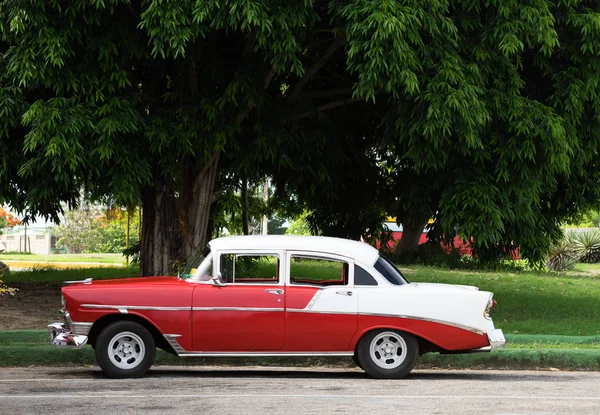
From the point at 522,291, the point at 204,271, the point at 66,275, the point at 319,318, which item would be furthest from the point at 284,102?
the point at 66,275

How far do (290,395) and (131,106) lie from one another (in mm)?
7833

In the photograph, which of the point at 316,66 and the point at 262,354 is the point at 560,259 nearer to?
the point at 316,66

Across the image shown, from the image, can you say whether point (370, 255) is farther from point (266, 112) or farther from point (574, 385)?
point (266, 112)

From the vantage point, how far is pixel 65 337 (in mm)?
11211

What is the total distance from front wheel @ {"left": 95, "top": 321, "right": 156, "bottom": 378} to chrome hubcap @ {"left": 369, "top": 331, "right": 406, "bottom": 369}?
7.97 feet

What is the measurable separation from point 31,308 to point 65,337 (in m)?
9.00

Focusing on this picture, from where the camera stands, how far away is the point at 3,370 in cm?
1202

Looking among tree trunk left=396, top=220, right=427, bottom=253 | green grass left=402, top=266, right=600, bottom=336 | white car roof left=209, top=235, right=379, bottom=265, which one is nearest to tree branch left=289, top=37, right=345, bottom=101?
green grass left=402, top=266, right=600, bottom=336

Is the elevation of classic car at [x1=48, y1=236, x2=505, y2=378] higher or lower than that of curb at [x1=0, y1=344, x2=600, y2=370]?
higher

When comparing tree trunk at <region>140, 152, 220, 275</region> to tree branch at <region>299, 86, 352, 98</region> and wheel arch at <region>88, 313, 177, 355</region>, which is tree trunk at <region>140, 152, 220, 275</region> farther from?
wheel arch at <region>88, 313, 177, 355</region>

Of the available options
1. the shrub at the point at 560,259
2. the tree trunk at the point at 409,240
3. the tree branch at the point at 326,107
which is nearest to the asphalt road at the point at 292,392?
the tree branch at the point at 326,107

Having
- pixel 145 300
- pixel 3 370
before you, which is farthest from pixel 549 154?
pixel 3 370

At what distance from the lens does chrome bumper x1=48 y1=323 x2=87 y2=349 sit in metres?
11.2

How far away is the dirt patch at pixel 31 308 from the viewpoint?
17.5 meters
